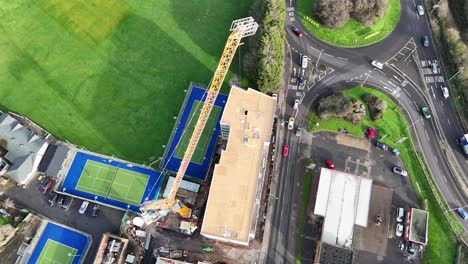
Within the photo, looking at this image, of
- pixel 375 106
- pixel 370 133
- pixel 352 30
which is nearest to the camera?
pixel 370 133

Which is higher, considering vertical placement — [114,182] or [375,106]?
[375,106]

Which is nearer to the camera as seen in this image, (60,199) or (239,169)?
(239,169)

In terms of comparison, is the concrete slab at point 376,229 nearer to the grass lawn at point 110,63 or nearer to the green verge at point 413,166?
the green verge at point 413,166

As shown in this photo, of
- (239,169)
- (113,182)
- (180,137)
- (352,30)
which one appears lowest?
(113,182)

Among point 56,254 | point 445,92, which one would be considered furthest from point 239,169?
point 445,92

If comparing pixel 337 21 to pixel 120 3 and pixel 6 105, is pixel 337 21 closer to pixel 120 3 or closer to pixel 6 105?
pixel 120 3

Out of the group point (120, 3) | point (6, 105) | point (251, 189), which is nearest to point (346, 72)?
point (251, 189)

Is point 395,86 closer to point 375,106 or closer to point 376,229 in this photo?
point 375,106
